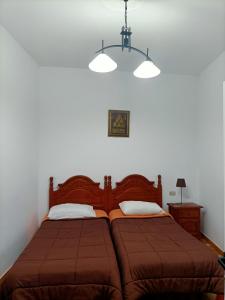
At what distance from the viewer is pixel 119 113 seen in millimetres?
3719

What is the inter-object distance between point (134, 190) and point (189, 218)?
0.93 meters

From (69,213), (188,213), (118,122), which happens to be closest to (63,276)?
(69,213)

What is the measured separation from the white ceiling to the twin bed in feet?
7.49

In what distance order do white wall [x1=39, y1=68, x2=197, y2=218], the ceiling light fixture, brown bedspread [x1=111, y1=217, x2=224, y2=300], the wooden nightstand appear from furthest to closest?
white wall [x1=39, y1=68, x2=197, y2=218] → the wooden nightstand → the ceiling light fixture → brown bedspread [x1=111, y1=217, x2=224, y2=300]

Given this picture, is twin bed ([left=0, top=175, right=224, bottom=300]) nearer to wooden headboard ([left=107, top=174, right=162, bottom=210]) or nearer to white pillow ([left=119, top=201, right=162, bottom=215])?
white pillow ([left=119, top=201, right=162, bottom=215])

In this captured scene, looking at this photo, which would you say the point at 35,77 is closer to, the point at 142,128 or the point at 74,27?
the point at 74,27

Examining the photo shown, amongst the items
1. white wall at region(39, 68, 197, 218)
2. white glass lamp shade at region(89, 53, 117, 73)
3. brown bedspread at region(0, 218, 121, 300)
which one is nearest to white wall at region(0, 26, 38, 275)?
white wall at region(39, 68, 197, 218)

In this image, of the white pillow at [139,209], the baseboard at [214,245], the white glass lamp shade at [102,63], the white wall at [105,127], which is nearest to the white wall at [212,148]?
the baseboard at [214,245]

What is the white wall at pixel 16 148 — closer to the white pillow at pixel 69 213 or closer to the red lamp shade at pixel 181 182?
the white pillow at pixel 69 213

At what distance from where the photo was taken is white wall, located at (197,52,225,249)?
10.2 feet

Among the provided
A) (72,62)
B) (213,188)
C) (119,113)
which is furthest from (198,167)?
(72,62)

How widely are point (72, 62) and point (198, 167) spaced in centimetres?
270

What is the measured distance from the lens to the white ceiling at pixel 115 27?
2.12m

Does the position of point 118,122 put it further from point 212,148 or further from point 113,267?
point 113,267
